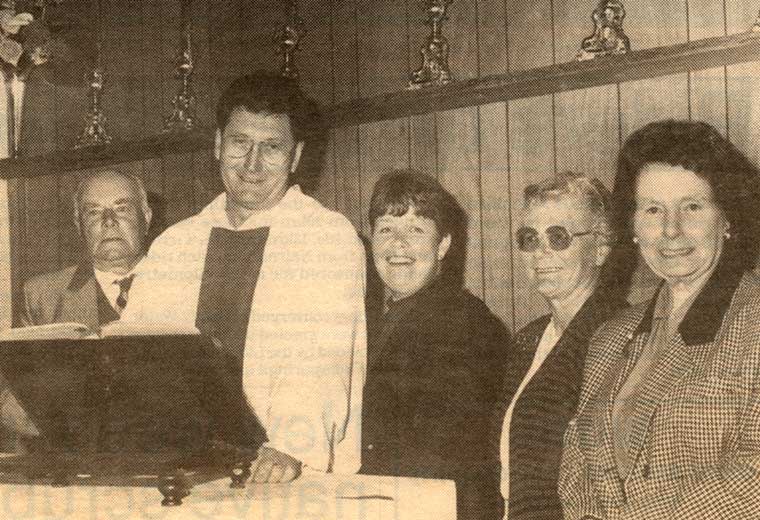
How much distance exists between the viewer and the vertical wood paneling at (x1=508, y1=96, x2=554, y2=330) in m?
3.11

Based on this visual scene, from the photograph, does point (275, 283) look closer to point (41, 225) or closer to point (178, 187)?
point (178, 187)

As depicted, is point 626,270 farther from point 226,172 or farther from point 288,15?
point 288,15

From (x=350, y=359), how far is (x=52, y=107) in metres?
2.36

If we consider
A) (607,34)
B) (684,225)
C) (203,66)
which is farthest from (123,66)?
(684,225)

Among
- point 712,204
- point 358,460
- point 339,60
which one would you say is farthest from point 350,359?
point 339,60

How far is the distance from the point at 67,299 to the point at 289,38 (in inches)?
48.9

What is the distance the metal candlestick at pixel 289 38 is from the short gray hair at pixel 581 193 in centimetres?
130

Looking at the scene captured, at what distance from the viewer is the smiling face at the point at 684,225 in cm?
227

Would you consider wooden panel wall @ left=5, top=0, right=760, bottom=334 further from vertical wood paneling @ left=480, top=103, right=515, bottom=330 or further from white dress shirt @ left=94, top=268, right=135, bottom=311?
white dress shirt @ left=94, top=268, right=135, bottom=311

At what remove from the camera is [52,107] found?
4.57 meters

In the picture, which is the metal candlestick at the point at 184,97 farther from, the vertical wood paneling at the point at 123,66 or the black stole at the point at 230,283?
the black stole at the point at 230,283

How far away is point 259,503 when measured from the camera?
1981 mm

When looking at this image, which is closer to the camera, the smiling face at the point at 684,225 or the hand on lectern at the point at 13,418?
the smiling face at the point at 684,225

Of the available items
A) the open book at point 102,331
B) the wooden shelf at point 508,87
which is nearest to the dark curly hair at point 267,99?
the wooden shelf at point 508,87
